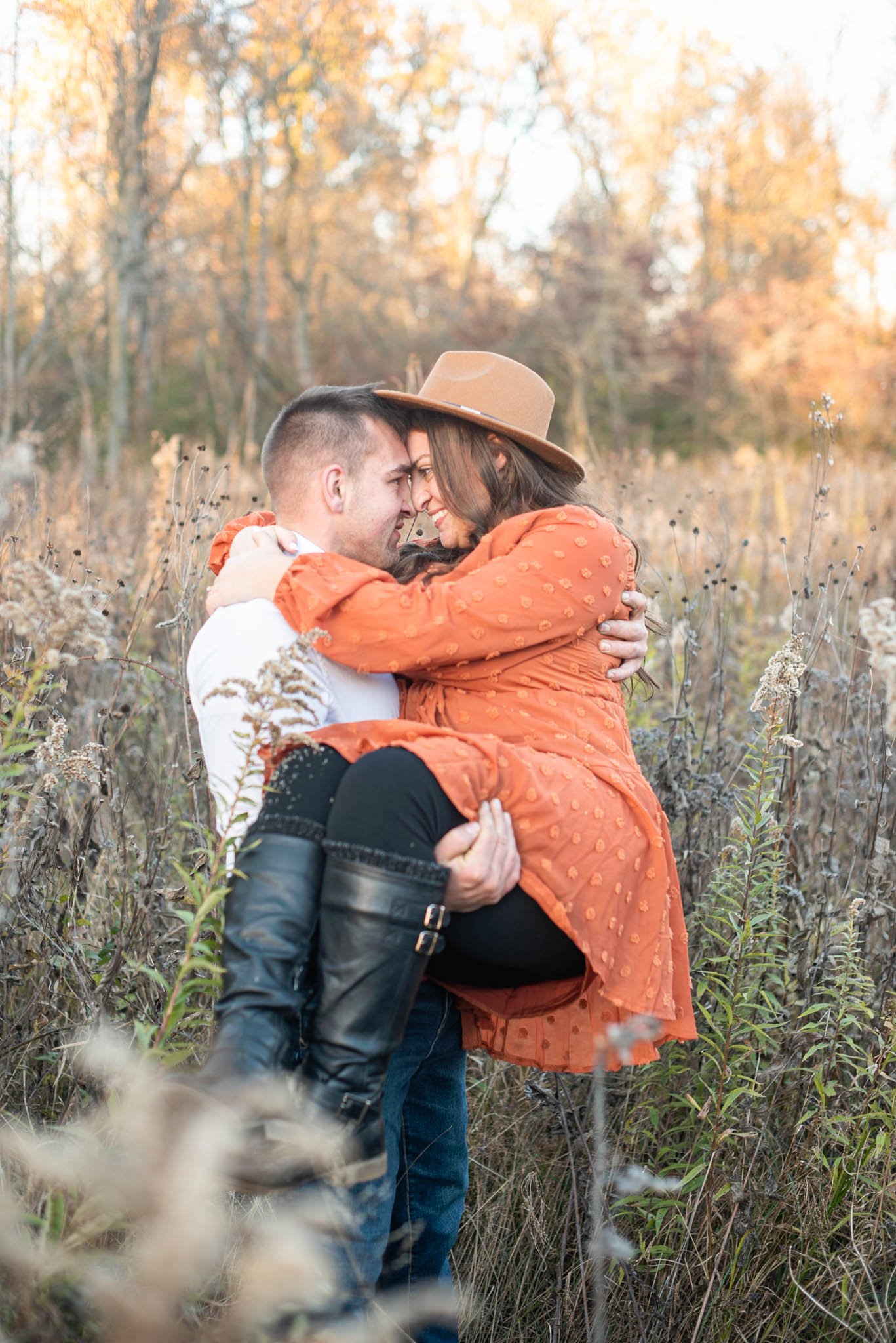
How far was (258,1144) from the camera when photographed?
5.06 feet

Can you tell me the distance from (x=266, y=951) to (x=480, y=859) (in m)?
0.39

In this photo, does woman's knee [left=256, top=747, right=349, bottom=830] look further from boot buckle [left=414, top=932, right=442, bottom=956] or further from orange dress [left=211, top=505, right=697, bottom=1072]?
boot buckle [left=414, top=932, right=442, bottom=956]

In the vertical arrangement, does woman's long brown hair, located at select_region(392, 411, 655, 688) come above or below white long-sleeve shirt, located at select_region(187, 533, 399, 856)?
above

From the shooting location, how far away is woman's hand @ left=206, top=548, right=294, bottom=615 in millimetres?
2236

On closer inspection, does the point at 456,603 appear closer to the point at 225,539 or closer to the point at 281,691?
Result: the point at 281,691

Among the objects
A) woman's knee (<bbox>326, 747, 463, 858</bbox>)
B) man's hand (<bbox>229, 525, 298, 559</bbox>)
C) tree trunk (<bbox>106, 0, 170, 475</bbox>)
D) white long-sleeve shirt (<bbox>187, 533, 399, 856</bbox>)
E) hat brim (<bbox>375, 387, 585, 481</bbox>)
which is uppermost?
tree trunk (<bbox>106, 0, 170, 475</bbox>)

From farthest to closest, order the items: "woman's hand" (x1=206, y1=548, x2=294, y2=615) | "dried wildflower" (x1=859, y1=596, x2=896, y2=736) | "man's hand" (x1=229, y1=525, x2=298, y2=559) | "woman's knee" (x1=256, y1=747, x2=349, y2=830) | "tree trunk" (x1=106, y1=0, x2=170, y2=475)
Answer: "tree trunk" (x1=106, y1=0, x2=170, y2=475) → "man's hand" (x1=229, y1=525, x2=298, y2=559) → "woman's hand" (x1=206, y1=548, x2=294, y2=615) → "woman's knee" (x1=256, y1=747, x2=349, y2=830) → "dried wildflower" (x1=859, y1=596, x2=896, y2=736)

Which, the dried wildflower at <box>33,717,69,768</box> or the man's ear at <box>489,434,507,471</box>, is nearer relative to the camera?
the dried wildflower at <box>33,717,69,768</box>

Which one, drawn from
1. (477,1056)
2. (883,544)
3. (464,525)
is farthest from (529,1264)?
(883,544)

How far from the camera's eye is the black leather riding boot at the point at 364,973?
1.73 meters

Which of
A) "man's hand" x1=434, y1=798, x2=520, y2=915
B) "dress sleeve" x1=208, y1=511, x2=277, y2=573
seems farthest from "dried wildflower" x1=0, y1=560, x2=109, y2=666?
"dress sleeve" x1=208, y1=511, x2=277, y2=573

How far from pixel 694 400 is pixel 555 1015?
74.2ft

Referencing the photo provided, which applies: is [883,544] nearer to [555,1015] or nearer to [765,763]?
[765,763]

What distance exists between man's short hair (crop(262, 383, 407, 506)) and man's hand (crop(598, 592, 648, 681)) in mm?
729
